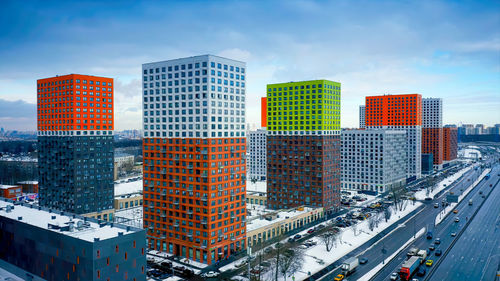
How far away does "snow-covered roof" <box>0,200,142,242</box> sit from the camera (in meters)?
59.0

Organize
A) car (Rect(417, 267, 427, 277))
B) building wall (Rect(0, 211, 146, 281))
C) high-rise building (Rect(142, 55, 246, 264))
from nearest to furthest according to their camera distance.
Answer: building wall (Rect(0, 211, 146, 281)) → car (Rect(417, 267, 427, 277)) → high-rise building (Rect(142, 55, 246, 264))

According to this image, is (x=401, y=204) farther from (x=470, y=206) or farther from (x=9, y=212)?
(x=9, y=212)

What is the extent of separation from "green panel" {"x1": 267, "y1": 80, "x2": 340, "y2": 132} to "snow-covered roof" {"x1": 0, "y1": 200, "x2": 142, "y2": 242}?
262 ft

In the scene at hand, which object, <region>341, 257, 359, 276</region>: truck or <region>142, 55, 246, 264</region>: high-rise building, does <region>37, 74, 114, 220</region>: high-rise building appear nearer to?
<region>142, 55, 246, 264</region>: high-rise building

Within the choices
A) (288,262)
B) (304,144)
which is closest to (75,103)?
(304,144)

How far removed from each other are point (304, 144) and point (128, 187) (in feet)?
290

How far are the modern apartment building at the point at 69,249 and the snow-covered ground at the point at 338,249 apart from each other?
29658mm

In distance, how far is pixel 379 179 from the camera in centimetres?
16912

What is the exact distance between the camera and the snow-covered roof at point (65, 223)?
5897 cm

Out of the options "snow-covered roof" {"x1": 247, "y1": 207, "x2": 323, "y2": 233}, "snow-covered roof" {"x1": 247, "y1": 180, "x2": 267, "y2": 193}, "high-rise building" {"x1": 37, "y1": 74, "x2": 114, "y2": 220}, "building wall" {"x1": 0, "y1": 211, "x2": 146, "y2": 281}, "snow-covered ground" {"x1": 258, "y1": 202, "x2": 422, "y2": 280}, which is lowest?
"snow-covered ground" {"x1": 258, "y1": 202, "x2": 422, "y2": 280}

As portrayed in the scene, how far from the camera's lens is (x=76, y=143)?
11056 centimetres

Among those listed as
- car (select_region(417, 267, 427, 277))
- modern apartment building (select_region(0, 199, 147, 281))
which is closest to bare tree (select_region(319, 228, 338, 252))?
car (select_region(417, 267, 427, 277))

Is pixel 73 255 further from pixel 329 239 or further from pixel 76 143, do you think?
pixel 76 143

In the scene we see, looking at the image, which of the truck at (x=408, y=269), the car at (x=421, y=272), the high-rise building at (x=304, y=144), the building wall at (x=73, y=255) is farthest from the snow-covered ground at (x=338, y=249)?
the building wall at (x=73, y=255)
